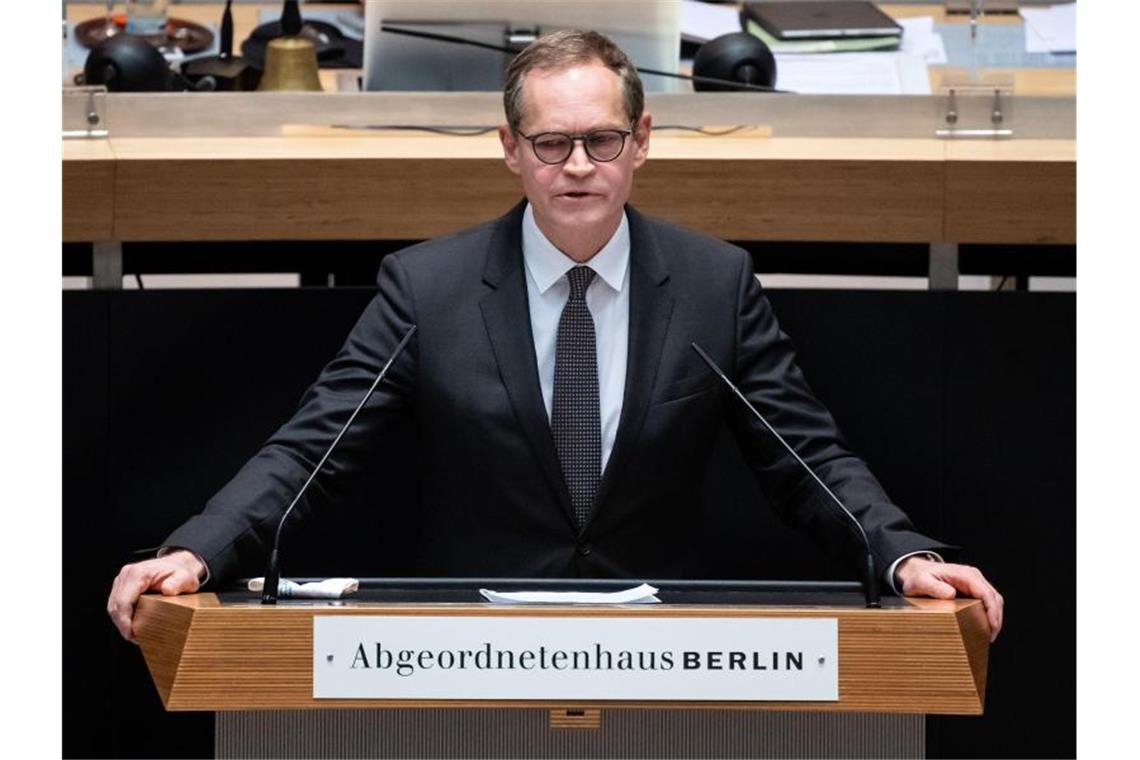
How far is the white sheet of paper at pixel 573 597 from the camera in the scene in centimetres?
187

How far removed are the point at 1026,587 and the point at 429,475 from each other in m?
1.13

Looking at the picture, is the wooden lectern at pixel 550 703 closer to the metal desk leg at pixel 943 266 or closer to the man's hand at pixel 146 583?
the man's hand at pixel 146 583

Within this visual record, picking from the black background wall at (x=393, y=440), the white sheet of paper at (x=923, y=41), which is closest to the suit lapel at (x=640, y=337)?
the black background wall at (x=393, y=440)

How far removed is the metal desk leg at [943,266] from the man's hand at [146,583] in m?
1.44

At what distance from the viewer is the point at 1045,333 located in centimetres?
308

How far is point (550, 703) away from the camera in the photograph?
1.74 meters

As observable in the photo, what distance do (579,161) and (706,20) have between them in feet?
6.40

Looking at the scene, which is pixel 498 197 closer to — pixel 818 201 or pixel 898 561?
pixel 818 201

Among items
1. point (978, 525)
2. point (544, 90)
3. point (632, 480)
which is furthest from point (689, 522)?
point (978, 525)

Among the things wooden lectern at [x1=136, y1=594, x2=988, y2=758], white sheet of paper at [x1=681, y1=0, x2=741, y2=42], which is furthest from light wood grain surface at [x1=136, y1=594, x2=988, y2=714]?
white sheet of paper at [x1=681, y1=0, x2=741, y2=42]

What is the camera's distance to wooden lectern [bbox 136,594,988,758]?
5.73 ft

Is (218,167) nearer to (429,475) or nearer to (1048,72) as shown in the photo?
(429,475)

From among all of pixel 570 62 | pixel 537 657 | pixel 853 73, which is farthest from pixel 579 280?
pixel 853 73

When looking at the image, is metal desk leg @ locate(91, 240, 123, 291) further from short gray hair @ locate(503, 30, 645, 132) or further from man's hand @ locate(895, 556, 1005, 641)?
man's hand @ locate(895, 556, 1005, 641)
